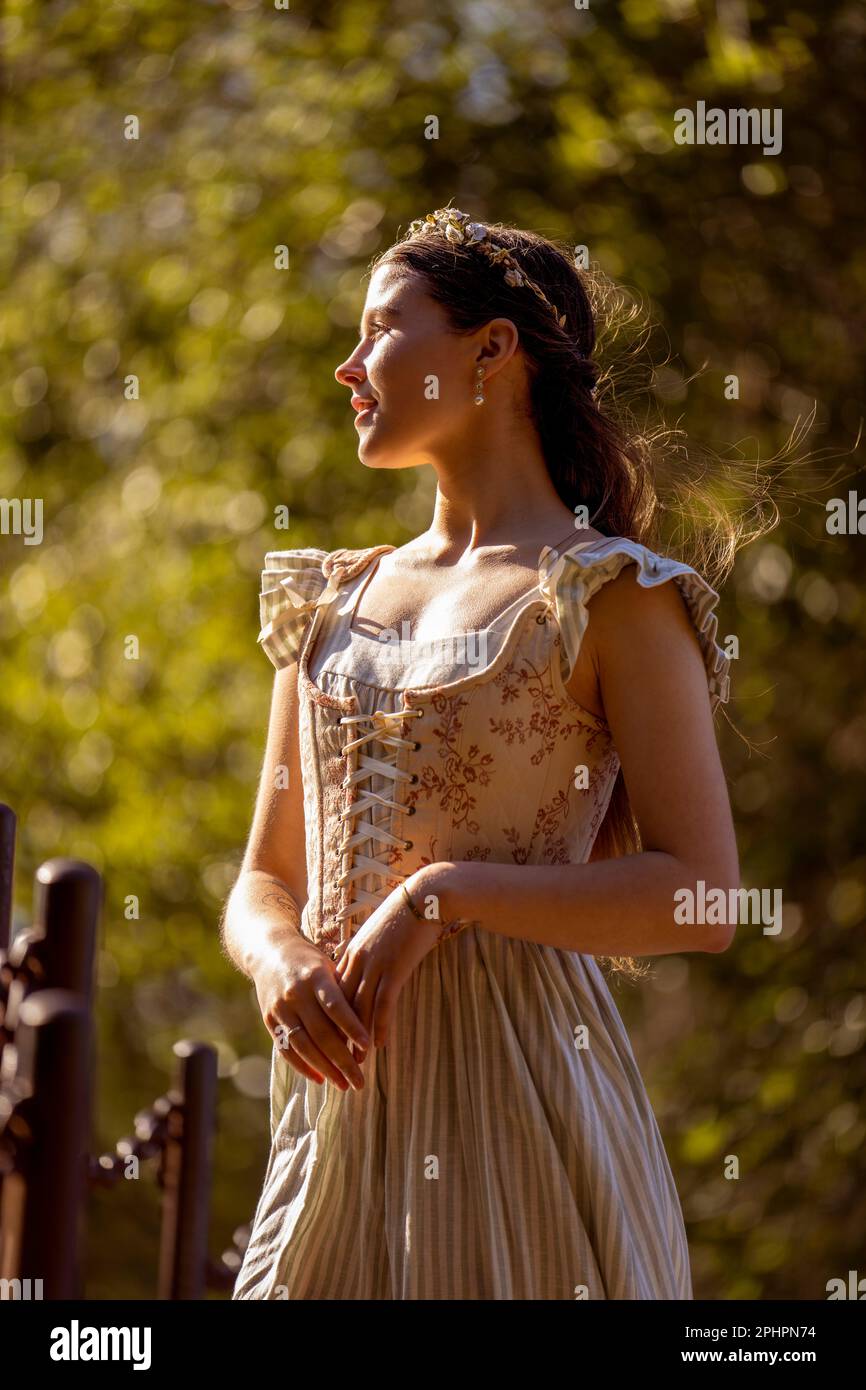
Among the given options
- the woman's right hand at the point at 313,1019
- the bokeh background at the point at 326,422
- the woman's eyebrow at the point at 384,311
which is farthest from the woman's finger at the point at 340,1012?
the bokeh background at the point at 326,422

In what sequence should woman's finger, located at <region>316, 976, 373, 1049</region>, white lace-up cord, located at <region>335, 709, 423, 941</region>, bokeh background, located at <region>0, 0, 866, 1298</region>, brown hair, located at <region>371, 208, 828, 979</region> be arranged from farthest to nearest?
1. bokeh background, located at <region>0, 0, 866, 1298</region>
2. brown hair, located at <region>371, 208, 828, 979</region>
3. white lace-up cord, located at <region>335, 709, 423, 941</region>
4. woman's finger, located at <region>316, 976, 373, 1049</region>

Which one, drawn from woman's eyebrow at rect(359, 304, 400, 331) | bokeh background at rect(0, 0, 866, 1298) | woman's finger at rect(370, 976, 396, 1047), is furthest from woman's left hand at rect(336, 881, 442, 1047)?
bokeh background at rect(0, 0, 866, 1298)

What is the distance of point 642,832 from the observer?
1236 millimetres

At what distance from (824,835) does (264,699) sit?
52.6 inches

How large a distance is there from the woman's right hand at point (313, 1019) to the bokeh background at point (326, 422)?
2151mm

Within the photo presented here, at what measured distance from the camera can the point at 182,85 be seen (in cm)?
383

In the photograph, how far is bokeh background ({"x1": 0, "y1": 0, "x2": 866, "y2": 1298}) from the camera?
3305mm

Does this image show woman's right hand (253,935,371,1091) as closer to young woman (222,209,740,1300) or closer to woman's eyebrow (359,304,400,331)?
young woman (222,209,740,1300)

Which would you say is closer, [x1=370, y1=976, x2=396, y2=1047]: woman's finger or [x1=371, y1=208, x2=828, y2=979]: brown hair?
[x1=370, y1=976, x2=396, y2=1047]: woman's finger

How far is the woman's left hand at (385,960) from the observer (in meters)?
1.16

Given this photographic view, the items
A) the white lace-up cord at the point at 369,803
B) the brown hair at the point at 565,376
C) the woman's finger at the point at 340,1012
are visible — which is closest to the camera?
the woman's finger at the point at 340,1012

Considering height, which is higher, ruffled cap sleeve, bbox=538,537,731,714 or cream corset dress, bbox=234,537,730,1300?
A: ruffled cap sleeve, bbox=538,537,731,714

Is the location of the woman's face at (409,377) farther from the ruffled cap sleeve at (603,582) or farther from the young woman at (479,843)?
the ruffled cap sleeve at (603,582)

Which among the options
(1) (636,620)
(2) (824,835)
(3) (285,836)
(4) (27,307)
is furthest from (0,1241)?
(4) (27,307)
